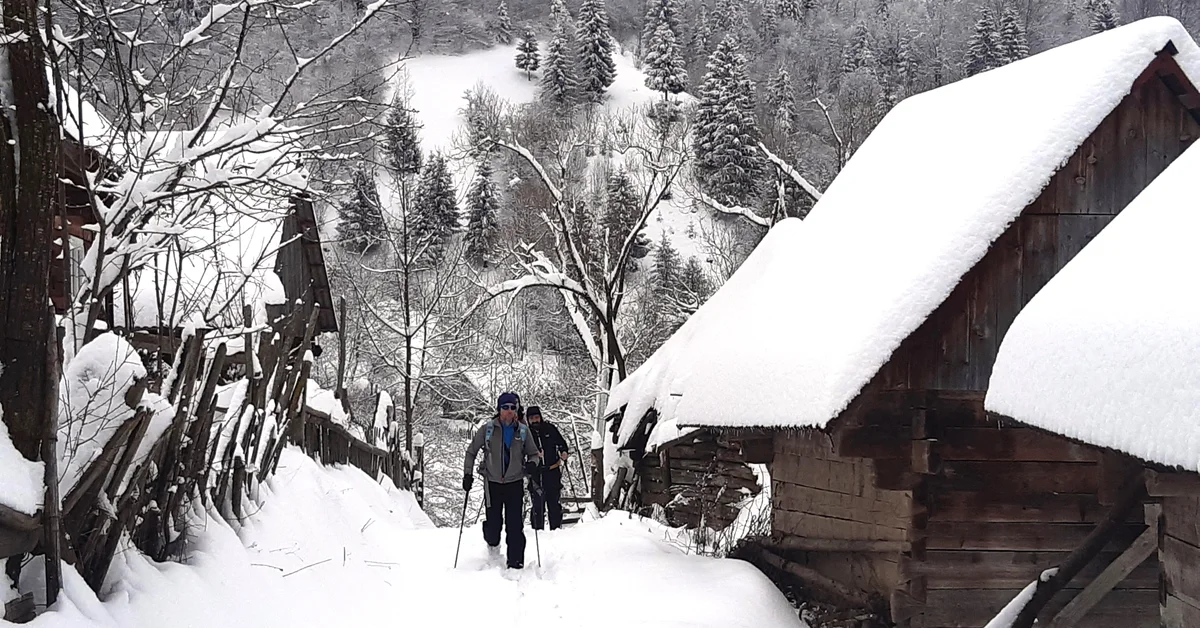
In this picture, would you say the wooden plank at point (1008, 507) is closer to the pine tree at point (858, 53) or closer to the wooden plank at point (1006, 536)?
the wooden plank at point (1006, 536)

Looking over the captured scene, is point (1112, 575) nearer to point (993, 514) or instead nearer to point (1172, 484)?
point (1172, 484)

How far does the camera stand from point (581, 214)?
25312 millimetres

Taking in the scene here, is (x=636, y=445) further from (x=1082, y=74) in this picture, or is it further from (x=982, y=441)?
(x=1082, y=74)

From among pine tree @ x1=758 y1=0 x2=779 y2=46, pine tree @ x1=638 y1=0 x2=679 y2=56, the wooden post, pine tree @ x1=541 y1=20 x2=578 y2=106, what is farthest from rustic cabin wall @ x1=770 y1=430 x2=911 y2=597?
pine tree @ x1=758 y1=0 x2=779 y2=46

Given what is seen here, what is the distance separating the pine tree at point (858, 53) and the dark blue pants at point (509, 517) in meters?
54.2

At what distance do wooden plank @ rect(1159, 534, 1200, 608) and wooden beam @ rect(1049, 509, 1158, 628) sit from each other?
47 cm

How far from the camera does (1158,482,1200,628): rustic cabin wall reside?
12.7ft

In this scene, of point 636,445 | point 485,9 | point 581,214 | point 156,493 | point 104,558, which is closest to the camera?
point 104,558

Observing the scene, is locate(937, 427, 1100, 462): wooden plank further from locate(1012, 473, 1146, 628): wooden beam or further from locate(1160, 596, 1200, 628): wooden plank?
locate(1160, 596, 1200, 628): wooden plank

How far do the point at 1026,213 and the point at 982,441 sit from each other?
1968mm

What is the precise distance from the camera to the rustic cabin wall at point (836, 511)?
764cm

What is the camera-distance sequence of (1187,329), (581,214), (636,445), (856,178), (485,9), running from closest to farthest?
(1187,329), (856,178), (636,445), (581,214), (485,9)

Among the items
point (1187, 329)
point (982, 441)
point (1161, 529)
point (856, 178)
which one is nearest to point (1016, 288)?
A: point (982, 441)

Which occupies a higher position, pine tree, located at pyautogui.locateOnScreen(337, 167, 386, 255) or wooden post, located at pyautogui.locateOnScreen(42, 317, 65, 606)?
pine tree, located at pyautogui.locateOnScreen(337, 167, 386, 255)
